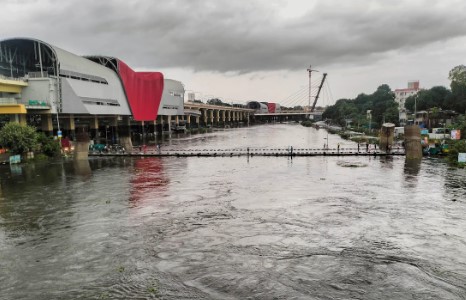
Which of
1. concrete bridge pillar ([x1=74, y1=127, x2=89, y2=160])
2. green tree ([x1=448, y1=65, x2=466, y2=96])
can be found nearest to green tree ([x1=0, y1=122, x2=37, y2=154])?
concrete bridge pillar ([x1=74, y1=127, x2=89, y2=160])

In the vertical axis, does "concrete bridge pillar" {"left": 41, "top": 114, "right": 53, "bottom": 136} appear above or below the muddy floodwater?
above

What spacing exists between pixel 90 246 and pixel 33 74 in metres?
58.2

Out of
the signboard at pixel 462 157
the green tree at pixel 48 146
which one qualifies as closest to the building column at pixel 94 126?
the green tree at pixel 48 146

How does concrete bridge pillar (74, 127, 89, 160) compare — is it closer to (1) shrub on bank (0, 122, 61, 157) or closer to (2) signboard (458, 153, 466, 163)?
(1) shrub on bank (0, 122, 61, 157)

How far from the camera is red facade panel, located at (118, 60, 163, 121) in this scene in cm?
9647

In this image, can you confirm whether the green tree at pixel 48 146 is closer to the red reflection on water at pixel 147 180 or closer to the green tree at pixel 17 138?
the green tree at pixel 17 138

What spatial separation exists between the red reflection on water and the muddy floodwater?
0.29m

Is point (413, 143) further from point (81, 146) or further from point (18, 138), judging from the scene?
point (18, 138)

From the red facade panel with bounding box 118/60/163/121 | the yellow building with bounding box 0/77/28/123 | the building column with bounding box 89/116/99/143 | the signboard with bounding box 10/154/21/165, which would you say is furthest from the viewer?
the red facade panel with bounding box 118/60/163/121

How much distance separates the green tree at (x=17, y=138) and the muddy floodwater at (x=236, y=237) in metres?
13.5

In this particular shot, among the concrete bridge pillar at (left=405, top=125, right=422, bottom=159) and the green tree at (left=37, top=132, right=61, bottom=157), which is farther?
the green tree at (left=37, top=132, right=61, bottom=157)

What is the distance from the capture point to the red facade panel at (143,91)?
96.5 m

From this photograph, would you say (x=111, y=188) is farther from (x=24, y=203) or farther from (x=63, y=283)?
(x=63, y=283)

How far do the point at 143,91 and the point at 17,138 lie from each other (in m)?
56.6
